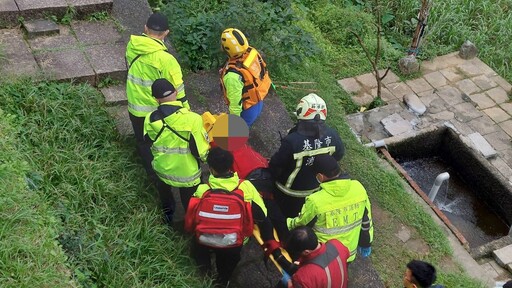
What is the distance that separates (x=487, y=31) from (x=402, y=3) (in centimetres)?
161

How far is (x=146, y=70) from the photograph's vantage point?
212 inches

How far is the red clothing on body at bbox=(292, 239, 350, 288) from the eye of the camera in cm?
412

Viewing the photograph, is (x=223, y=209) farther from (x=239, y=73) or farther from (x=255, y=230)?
(x=239, y=73)

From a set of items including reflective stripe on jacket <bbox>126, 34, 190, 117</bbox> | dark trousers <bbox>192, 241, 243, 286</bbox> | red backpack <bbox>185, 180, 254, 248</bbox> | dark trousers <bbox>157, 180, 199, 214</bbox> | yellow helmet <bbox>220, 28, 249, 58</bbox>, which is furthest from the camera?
yellow helmet <bbox>220, 28, 249, 58</bbox>

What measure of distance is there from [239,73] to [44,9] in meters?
2.83

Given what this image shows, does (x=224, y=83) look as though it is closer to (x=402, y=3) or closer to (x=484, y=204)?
(x=484, y=204)

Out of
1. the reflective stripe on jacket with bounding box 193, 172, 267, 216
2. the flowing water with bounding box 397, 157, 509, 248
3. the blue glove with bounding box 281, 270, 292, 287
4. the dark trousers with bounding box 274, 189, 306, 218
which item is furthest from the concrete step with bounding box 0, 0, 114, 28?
the flowing water with bounding box 397, 157, 509, 248

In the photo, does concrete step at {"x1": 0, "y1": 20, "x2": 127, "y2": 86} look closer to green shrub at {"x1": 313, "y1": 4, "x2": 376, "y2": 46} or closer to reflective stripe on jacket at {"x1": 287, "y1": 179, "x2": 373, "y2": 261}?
reflective stripe on jacket at {"x1": 287, "y1": 179, "x2": 373, "y2": 261}

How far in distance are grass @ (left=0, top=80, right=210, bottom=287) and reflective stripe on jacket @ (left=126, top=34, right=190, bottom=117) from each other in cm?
66

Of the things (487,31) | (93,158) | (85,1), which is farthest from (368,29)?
(93,158)

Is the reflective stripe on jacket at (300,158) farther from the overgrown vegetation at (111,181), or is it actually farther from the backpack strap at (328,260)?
the overgrown vegetation at (111,181)

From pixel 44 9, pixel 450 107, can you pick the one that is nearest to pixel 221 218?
pixel 44 9

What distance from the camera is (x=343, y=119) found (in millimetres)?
8125

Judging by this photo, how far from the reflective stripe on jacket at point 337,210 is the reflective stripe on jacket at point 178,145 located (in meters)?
0.97
